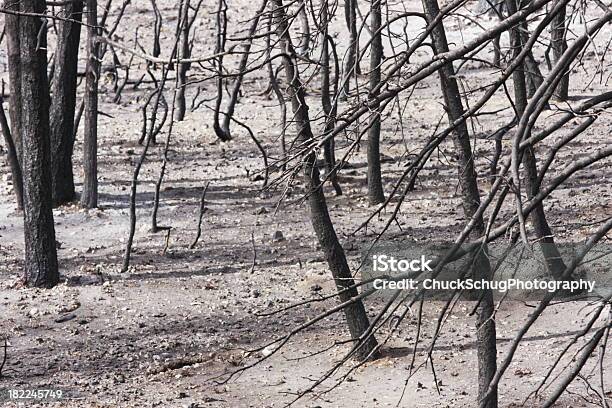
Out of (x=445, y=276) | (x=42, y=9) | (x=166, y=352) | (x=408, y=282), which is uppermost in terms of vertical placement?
(x=42, y=9)

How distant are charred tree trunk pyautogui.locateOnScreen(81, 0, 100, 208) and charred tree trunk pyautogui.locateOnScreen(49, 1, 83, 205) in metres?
0.33

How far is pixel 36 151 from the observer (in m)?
10.1

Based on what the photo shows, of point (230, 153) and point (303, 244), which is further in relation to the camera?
point (230, 153)

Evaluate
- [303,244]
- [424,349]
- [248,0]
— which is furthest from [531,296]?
[248,0]

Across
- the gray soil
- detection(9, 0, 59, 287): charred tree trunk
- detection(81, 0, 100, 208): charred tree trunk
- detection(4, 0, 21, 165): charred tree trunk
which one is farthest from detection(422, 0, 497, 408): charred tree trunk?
detection(81, 0, 100, 208): charred tree trunk

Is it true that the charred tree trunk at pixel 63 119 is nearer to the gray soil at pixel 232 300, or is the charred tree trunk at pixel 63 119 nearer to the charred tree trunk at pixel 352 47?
the gray soil at pixel 232 300

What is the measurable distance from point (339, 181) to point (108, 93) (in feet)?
23.6

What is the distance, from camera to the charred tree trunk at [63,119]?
508 inches

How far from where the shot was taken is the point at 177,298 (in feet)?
33.5

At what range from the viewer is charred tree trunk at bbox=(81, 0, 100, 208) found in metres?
12.3

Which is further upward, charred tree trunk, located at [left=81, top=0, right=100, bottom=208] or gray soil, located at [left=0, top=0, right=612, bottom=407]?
charred tree trunk, located at [left=81, top=0, right=100, bottom=208]

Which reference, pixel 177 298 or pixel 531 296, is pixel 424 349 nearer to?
pixel 531 296

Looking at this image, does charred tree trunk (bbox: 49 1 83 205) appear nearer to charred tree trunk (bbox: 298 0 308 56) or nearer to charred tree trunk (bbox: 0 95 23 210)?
charred tree trunk (bbox: 0 95 23 210)

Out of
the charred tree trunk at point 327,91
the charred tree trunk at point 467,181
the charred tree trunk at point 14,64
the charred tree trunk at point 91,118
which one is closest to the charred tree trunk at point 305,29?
the charred tree trunk at point 327,91
